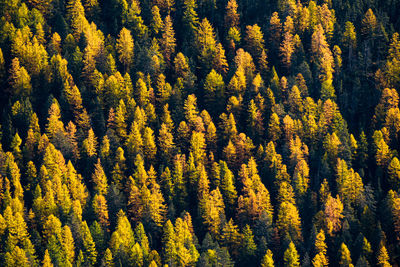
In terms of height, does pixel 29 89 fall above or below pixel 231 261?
above

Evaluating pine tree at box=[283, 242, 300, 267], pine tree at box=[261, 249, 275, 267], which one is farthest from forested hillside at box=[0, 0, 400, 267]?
pine tree at box=[261, 249, 275, 267]

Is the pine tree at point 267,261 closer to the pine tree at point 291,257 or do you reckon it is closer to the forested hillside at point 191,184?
the forested hillside at point 191,184

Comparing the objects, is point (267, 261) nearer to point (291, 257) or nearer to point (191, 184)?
point (291, 257)

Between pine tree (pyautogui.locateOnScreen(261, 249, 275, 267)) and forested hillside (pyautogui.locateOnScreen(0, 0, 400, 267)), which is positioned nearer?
pine tree (pyautogui.locateOnScreen(261, 249, 275, 267))

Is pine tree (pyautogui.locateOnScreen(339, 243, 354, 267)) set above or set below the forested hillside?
below

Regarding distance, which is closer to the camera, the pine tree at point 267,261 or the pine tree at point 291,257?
the pine tree at point 267,261

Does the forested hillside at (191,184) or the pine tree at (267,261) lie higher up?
the forested hillside at (191,184)

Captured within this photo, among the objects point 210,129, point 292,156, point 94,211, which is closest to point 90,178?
point 94,211

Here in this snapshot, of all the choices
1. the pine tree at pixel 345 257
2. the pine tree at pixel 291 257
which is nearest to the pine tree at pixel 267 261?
the pine tree at pixel 291 257

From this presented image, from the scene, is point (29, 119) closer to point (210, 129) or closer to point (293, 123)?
point (210, 129)

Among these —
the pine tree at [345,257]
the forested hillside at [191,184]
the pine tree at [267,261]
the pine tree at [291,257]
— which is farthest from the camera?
the forested hillside at [191,184]

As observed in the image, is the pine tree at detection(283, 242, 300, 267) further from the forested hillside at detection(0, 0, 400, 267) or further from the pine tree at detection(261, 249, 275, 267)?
the pine tree at detection(261, 249, 275, 267)
